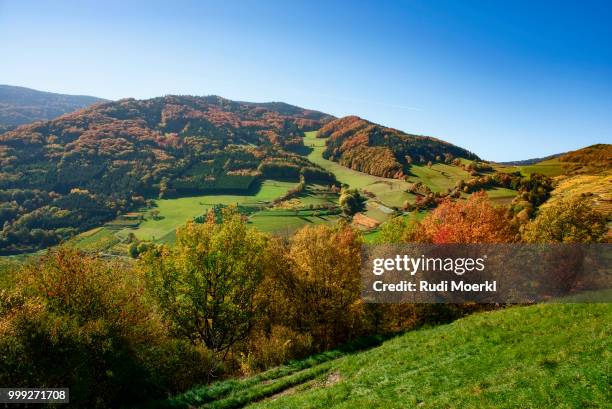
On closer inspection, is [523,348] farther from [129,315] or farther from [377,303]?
[129,315]

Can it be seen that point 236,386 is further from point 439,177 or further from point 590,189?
point 439,177

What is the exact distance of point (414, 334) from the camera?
93.7ft

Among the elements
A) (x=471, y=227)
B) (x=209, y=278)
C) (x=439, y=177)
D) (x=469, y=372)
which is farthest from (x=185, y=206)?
(x=469, y=372)

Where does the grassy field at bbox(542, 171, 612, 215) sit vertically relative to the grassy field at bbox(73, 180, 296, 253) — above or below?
above

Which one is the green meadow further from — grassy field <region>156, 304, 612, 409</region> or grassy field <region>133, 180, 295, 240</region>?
grassy field <region>156, 304, 612, 409</region>

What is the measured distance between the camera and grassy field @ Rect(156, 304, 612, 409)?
1315cm

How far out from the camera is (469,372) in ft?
56.9

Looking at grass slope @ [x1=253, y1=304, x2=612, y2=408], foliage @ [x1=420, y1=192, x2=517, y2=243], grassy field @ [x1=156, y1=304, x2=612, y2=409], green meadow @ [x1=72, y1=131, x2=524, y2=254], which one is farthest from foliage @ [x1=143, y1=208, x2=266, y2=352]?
green meadow @ [x1=72, y1=131, x2=524, y2=254]

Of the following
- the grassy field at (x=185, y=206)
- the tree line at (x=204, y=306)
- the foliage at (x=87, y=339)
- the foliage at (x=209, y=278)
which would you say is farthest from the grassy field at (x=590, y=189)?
the grassy field at (x=185, y=206)

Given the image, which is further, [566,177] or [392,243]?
[566,177]

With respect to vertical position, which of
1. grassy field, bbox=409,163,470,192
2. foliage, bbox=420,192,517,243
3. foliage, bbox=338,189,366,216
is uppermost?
grassy field, bbox=409,163,470,192

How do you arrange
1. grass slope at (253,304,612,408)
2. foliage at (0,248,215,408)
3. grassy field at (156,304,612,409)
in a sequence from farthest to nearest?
1. foliage at (0,248,215,408)
2. grassy field at (156,304,612,409)
3. grass slope at (253,304,612,408)

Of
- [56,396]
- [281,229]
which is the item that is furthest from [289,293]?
[281,229]

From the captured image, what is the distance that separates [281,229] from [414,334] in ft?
320
